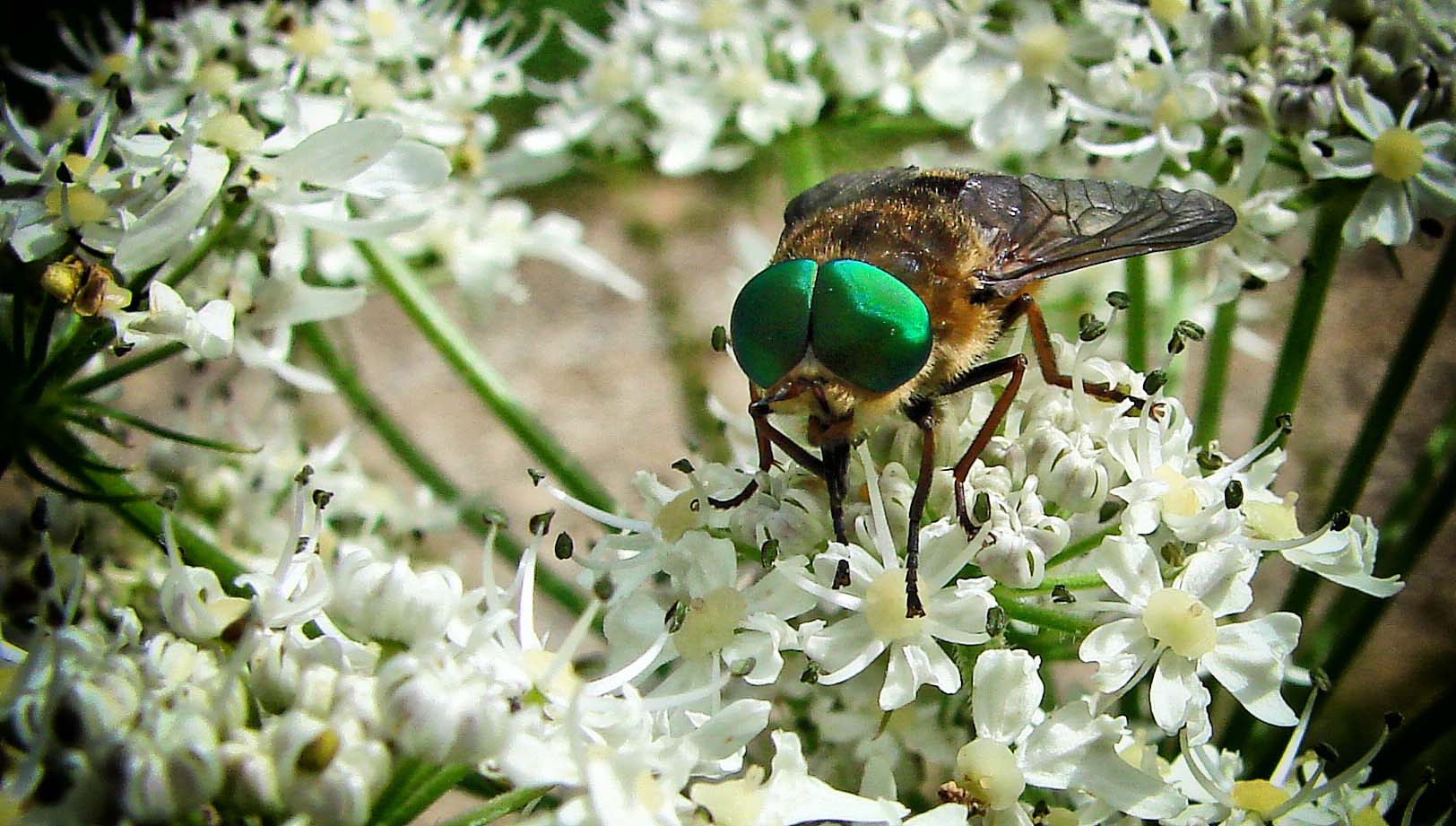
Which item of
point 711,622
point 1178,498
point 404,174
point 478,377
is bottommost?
point 478,377

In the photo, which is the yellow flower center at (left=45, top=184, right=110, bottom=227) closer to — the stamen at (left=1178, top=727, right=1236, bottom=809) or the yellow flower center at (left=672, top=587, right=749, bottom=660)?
the yellow flower center at (left=672, top=587, right=749, bottom=660)

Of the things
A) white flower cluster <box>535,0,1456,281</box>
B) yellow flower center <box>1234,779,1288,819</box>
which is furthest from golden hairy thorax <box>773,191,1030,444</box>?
yellow flower center <box>1234,779,1288,819</box>

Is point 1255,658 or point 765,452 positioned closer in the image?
point 1255,658

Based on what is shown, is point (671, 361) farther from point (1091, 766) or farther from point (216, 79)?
point (1091, 766)

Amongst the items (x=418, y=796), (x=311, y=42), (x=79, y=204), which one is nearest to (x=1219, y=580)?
(x=418, y=796)

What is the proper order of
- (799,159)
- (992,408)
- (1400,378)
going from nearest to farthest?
1. (992,408)
2. (1400,378)
3. (799,159)

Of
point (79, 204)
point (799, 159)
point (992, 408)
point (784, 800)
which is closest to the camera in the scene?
point (784, 800)

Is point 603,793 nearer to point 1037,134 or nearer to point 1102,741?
point 1102,741

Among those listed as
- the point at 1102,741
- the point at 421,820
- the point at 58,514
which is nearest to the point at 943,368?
the point at 1102,741
